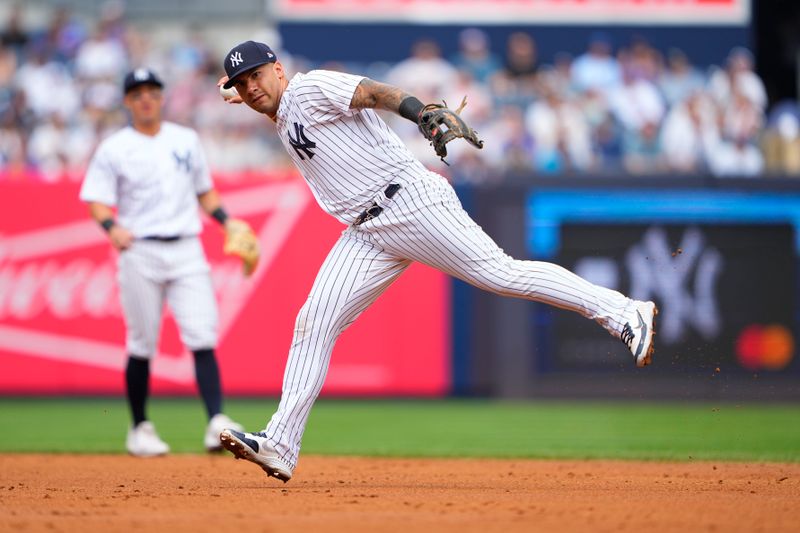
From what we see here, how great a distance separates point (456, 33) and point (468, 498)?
1166 centimetres

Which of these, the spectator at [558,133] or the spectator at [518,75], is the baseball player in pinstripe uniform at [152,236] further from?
the spectator at [518,75]

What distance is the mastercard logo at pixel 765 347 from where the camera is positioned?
11672 millimetres

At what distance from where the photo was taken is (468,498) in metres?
5.63

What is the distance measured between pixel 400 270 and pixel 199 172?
8.00 ft

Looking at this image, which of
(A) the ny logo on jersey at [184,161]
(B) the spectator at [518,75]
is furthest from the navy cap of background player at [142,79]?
(B) the spectator at [518,75]

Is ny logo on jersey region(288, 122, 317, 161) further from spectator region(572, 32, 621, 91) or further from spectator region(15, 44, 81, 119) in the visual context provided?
spectator region(572, 32, 621, 91)

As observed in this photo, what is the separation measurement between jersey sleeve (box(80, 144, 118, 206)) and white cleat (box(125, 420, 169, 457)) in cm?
146

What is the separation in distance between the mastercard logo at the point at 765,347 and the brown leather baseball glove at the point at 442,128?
23.3 ft

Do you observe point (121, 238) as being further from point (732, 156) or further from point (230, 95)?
point (732, 156)

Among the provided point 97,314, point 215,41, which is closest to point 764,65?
point 215,41

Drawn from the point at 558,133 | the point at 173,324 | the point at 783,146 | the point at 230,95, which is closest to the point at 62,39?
the point at 173,324

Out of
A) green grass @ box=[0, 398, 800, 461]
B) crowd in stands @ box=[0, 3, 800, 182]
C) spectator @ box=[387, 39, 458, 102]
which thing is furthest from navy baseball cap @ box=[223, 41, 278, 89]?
spectator @ box=[387, 39, 458, 102]

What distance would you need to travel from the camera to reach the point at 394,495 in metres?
5.81

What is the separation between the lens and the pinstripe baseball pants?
18.9 feet
